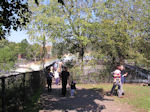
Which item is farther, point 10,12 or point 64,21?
point 64,21

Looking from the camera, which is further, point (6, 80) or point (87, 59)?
point (87, 59)

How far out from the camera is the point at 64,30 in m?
19.6

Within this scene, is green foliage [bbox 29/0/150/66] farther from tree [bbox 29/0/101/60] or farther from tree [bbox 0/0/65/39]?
tree [bbox 0/0/65/39]

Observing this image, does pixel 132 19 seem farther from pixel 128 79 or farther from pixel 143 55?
pixel 128 79

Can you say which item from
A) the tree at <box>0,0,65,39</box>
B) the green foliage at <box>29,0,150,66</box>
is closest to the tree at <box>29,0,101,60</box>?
the green foliage at <box>29,0,150,66</box>

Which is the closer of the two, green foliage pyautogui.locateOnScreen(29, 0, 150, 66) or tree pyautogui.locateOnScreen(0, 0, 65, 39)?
tree pyautogui.locateOnScreen(0, 0, 65, 39)

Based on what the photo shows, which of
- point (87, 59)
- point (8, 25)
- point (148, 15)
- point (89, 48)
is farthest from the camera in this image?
point (89, 48)

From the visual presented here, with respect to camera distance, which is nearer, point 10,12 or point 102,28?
point 10,12

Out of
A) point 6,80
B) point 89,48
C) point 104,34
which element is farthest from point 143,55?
point 6,80

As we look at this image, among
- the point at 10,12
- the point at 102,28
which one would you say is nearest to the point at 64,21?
the point at 102,28

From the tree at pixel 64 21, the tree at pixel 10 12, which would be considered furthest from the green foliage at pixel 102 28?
the tree at pixel 10 12

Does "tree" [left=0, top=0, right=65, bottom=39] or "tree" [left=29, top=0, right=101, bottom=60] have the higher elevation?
"tree" [left=29, top=0, right=101, bottom=60]

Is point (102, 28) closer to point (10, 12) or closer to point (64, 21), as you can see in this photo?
point (64, 21)

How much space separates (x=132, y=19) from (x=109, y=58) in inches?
159
